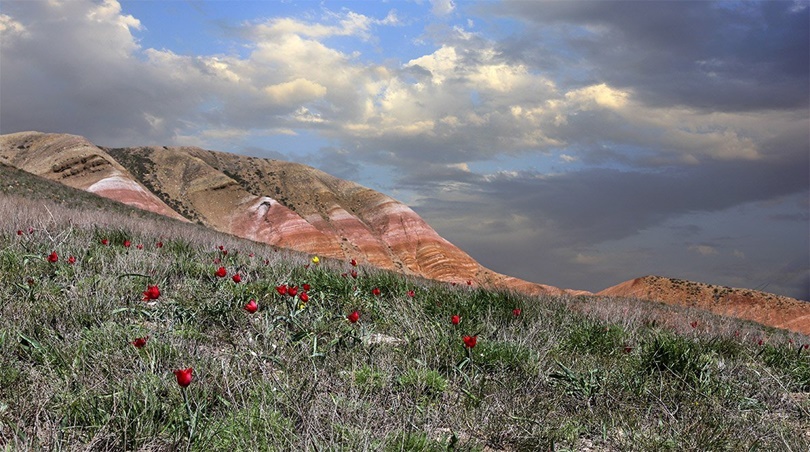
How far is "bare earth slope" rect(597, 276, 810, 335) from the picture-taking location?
3775cm

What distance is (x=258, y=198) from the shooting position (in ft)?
309

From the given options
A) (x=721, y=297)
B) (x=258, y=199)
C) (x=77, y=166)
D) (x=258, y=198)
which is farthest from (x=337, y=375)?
(x=258, y=198)

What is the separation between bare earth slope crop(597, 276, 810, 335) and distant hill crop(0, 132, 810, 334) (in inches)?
892

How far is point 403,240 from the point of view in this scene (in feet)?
327

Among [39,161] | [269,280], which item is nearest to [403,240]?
[39,161]

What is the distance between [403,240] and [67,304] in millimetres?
94259

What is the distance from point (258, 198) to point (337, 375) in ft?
304

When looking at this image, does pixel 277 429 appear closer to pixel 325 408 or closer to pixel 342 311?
pixel 325 408

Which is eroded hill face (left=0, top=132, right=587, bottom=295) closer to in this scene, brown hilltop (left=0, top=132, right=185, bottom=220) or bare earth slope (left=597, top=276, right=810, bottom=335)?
brown hilltop (left=0, top=132, right=185, bottom=220)

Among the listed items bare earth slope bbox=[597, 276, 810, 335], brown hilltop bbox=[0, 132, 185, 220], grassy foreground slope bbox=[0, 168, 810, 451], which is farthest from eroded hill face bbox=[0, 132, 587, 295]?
grassy foreground slope bbox=[0, 168, 810, 451]

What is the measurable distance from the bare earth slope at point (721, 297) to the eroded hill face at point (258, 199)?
30322mm

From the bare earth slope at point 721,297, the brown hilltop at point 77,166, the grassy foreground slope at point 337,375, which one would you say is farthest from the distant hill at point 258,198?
the grassy foreground slope at point 337,375

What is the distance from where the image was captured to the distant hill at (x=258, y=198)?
79.0m

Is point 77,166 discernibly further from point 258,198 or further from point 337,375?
point 337,375
